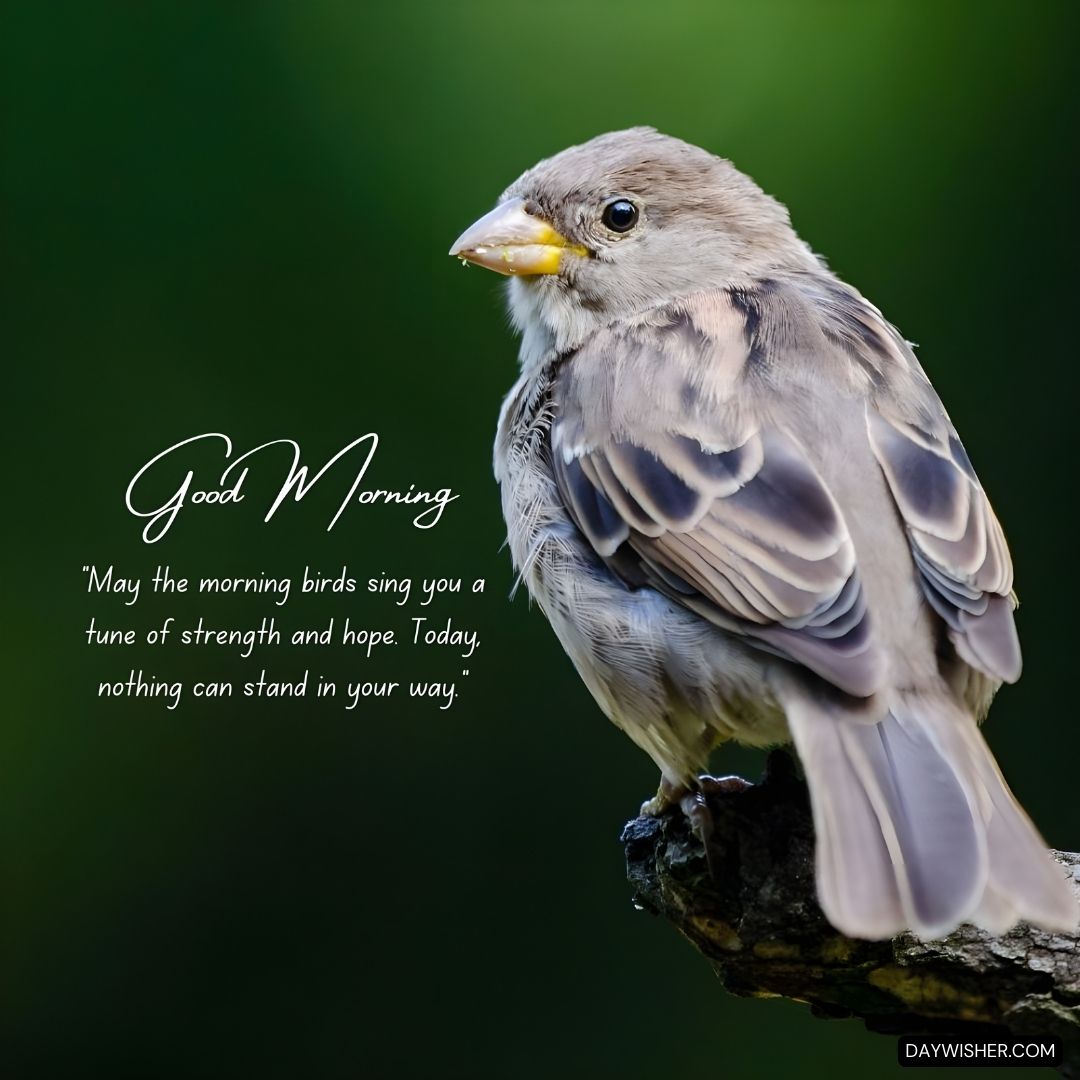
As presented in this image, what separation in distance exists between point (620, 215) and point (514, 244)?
0.29 metres

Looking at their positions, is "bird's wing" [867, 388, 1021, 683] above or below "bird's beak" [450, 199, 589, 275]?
below

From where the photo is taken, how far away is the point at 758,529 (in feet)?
9.99

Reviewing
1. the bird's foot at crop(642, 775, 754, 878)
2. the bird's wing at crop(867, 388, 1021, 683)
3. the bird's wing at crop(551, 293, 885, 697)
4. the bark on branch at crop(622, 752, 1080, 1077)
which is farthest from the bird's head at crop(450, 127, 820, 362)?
the bark on branch at crop(622, 752, 1080, 1077)

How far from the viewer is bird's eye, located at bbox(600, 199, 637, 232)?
13.0ft

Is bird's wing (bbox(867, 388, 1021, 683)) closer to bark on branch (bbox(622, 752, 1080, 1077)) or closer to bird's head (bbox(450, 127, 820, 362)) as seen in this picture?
bark on branch (bbox(622, 752, 1080, 1077))

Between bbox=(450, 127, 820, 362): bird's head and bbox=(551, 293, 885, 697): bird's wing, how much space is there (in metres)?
0.19

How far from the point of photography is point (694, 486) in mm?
3168

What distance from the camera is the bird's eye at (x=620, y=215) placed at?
3.97 meters

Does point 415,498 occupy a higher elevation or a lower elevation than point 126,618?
higher

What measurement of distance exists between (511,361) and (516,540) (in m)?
1.86

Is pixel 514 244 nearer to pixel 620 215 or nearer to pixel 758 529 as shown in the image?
pixel 620 215

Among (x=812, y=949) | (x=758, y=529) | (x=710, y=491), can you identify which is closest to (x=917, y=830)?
(x=812, y=949)

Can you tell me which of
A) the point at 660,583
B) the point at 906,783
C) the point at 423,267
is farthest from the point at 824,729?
the point at 423,267

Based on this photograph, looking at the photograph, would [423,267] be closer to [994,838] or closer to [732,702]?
[732,702]
